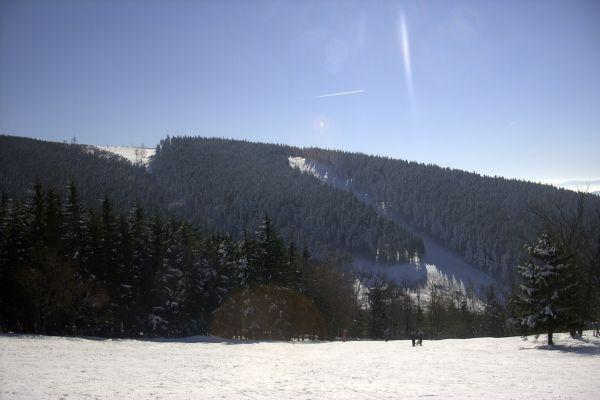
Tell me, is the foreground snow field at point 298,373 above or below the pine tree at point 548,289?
below

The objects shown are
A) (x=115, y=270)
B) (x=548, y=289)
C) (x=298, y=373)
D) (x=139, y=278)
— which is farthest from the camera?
(x=139, y=278)

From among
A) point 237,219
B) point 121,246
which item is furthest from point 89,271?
point 237,219

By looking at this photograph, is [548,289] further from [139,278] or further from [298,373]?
[139,278]

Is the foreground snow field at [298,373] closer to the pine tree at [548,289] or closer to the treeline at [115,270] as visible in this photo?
the pine tree at [548,289]

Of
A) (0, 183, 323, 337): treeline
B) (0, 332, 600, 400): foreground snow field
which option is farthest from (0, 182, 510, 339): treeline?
(0, 332, 600, 400): foreground snow field

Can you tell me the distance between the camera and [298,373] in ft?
64.3

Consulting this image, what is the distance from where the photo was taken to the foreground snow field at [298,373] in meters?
14.5

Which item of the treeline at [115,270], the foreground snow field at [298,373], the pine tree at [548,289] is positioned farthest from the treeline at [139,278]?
the pine tree at [548,289]

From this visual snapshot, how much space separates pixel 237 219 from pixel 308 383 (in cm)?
18552

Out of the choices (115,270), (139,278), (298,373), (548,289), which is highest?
(115,270)

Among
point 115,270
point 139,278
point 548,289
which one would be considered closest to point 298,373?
point 548,289

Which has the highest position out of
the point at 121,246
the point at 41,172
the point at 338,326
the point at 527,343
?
the point at 41,172

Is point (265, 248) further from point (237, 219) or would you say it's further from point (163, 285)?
point (237, 219)

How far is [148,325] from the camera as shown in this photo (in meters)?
46.8
